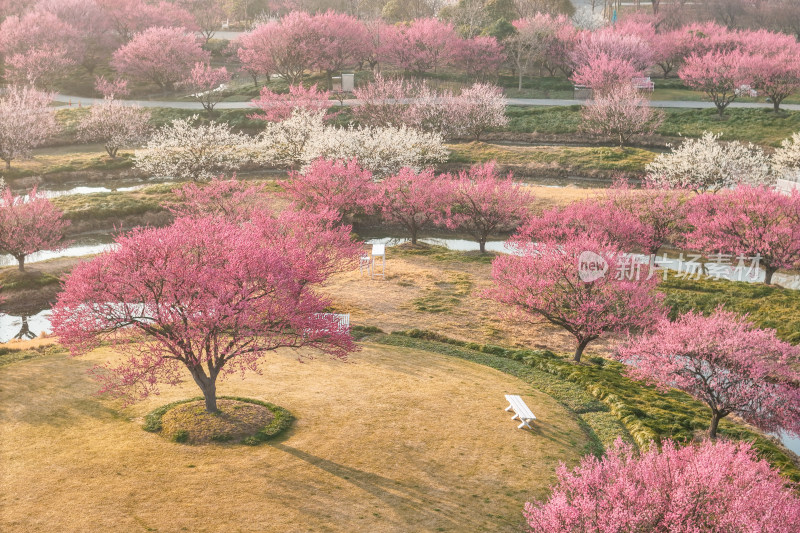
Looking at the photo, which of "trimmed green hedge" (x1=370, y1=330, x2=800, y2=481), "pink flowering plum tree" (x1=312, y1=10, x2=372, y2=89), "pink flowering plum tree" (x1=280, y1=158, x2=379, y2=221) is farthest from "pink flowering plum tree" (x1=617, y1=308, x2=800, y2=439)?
"pink flowering plum tree" (x1=312, y1=10, x2=372, y2=89)

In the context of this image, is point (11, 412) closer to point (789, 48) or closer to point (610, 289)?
point (610, 289)

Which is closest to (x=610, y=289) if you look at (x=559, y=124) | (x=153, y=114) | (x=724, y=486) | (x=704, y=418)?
(x=704, y=418)

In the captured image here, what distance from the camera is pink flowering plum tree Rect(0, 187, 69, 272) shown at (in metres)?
37.5

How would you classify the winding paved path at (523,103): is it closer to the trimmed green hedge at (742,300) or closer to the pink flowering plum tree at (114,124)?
the pink flowering plum tree at (114,124)

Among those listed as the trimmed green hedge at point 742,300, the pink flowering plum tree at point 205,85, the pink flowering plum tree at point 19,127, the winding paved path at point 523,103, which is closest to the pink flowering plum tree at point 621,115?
the winding paved path at point 523,103

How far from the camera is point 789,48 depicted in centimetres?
7919

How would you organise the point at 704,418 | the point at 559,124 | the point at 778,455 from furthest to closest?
the point at 559,124 < the point at 704,418 < the point at 778,455

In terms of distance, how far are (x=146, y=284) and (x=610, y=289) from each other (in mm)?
17674

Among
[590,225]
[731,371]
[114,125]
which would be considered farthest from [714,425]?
[114,125]

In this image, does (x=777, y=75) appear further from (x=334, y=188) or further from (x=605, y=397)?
(x=605, y=397)

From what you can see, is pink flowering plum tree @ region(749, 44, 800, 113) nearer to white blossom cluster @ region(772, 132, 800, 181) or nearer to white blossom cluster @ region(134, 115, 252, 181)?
white blossom cluster @ region(772, 132, 800, 181)

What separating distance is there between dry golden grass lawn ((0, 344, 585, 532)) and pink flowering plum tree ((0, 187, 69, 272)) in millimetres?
13233

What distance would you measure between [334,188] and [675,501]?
109 ft

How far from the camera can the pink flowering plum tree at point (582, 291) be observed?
93.6 feet
